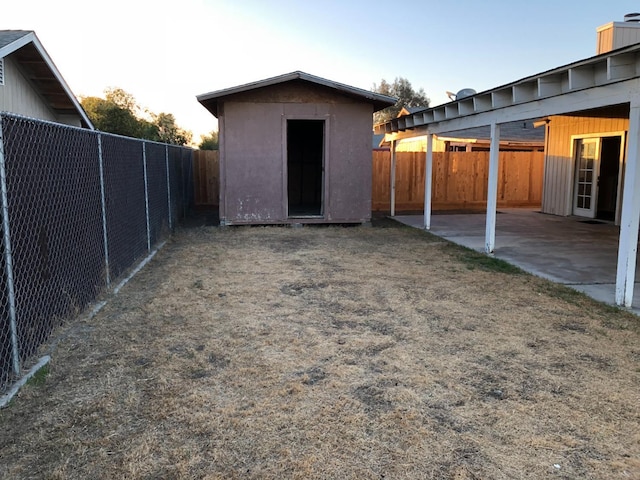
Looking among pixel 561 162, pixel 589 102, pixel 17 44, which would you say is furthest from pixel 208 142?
pixel 589 102

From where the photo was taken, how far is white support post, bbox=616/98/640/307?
16.5ft

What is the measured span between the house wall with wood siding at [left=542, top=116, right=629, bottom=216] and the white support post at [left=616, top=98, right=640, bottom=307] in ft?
28.9

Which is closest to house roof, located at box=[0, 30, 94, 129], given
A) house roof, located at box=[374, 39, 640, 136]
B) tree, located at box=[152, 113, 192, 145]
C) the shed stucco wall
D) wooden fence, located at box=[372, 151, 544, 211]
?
the shed stucco wall

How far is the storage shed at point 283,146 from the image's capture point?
11117 millimetres

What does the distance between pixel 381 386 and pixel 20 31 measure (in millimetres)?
9164

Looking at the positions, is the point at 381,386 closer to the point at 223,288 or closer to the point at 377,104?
the point at 223,288

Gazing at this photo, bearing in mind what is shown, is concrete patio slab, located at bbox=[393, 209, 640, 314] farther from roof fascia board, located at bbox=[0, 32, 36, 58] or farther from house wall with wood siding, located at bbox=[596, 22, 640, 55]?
roof fascia board, located at bbox=[0, 32, 36, 58]

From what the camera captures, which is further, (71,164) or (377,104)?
(377,104)

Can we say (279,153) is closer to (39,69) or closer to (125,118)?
(39,69)

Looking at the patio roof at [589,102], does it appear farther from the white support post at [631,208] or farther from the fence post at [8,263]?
the fence post at [8,263]

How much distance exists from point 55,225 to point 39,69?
710 cm

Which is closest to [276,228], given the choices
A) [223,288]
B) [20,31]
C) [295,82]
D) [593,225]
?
[295,82]

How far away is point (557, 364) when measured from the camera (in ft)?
12.5

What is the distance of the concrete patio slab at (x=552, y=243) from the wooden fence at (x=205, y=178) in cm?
686
